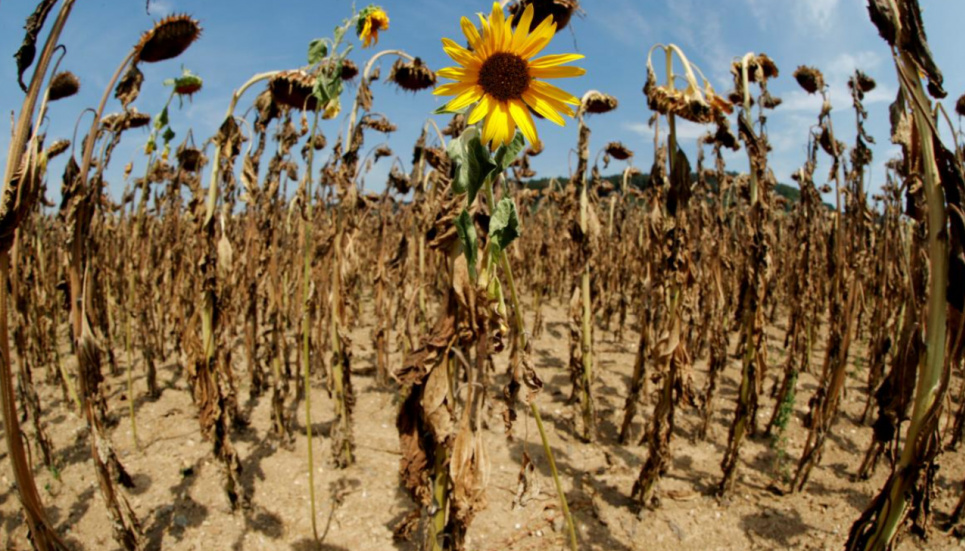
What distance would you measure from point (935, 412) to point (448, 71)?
49.3 inches

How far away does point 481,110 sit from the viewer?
1249 millimetres

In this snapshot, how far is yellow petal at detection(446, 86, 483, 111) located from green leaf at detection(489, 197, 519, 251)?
240 mm

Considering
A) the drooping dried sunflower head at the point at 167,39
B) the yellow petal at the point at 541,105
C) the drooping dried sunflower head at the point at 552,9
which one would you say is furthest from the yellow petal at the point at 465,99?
the drooping dried sunflower head at the point at 167,39

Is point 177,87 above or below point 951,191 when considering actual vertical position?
above

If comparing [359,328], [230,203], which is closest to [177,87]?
[230,203]

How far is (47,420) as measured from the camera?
4.02 metres

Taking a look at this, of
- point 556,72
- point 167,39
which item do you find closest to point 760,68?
point 556,72

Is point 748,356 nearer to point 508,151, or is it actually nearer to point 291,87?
point 508,151

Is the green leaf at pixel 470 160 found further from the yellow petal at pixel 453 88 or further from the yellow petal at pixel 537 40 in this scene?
the yellow petal at pixel 537 40

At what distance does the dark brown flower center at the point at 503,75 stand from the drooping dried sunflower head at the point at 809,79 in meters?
4.14

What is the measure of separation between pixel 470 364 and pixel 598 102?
2.89 m

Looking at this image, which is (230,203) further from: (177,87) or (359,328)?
(359,328)

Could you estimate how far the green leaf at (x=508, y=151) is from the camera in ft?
4.15

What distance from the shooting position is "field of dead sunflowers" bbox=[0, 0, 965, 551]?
3.98 feet
